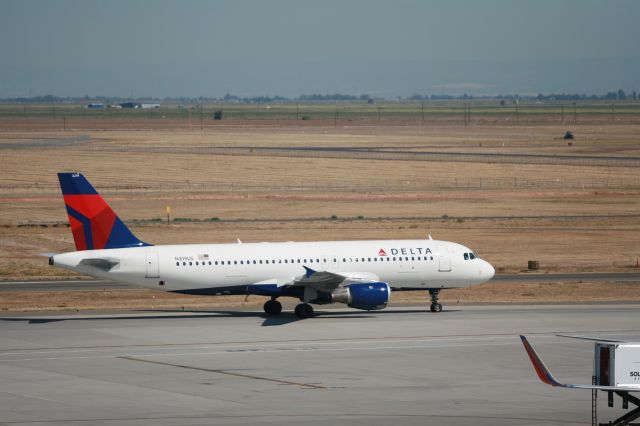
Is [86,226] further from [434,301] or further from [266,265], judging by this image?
[434,301]

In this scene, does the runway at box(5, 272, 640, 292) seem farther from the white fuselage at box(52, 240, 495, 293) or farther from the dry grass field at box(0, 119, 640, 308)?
the white fuselage at box(52, 240, 495, 293)

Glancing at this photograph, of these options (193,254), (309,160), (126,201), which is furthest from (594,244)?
(309,160)

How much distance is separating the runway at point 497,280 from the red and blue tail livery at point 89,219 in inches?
473

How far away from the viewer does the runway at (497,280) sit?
6656 cm

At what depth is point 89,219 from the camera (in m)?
54.5

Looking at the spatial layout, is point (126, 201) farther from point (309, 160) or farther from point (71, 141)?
point (71, 141)

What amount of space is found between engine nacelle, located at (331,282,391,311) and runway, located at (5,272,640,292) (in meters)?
15.6

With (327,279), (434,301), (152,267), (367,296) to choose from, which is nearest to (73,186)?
(152,267)

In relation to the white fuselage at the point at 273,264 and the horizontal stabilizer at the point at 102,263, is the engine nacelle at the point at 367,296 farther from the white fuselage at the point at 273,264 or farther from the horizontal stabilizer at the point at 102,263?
the horizontal stabilizer at the point at 102,263

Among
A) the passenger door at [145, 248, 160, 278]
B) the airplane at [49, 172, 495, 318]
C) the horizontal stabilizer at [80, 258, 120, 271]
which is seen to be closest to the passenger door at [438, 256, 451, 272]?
the airplane at [49, 172, 495, 318]

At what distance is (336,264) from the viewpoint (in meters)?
56.2

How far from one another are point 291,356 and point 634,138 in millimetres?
163382

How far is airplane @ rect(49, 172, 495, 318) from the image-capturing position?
54.2 metres

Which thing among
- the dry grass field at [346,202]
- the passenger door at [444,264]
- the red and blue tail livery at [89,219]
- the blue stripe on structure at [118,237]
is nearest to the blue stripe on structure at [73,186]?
the red and blue tail livery at [89,219]
